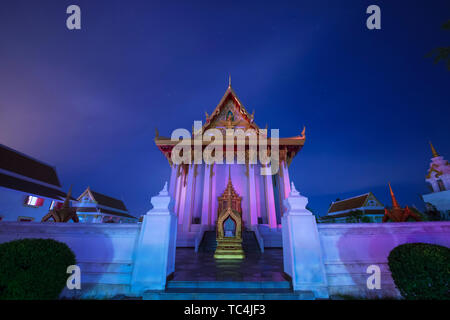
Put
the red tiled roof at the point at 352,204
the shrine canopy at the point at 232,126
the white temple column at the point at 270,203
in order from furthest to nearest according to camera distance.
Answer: the red tiled roof at the point at 352,204, the shrine canopy at the point at 232,126, the white temple column at the point at 270,203

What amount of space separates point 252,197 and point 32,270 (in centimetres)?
1033

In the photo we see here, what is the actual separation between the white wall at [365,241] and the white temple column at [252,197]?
728 cm

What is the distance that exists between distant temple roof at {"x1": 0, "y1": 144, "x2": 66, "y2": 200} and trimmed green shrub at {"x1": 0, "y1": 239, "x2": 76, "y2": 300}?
1703 centimetres

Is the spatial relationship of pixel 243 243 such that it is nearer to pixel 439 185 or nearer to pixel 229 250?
pixel 229 250

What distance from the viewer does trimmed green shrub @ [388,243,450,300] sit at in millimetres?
2685

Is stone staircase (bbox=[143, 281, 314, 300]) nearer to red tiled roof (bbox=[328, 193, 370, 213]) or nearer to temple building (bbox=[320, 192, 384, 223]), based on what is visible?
temple building (bbox=[320, 192, 384, 223])

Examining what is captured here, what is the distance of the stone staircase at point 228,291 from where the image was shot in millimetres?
3281

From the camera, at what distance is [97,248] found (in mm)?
3988

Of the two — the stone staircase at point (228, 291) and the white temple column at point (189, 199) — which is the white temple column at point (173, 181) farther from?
the stone staircase at point (228, 291)

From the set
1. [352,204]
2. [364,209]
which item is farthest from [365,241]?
[352,204]

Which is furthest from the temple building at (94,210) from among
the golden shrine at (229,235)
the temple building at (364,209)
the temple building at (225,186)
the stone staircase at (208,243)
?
the temple building at (364,209)

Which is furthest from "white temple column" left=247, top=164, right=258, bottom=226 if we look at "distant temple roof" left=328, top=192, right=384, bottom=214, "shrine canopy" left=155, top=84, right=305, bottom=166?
"distant temple roof" left=328, top=192, right=384, bottom=214
